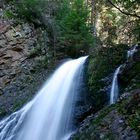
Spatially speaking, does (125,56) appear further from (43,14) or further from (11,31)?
(43,14)

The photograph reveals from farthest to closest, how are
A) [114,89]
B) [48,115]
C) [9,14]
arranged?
[9,14] < [48,115] < [114,89]

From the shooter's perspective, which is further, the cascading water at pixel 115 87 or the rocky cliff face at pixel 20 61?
the rocky cliff face at pixel 20 61

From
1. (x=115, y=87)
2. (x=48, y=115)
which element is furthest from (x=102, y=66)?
(x=48, y=115)

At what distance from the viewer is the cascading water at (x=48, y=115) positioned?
38.8ft

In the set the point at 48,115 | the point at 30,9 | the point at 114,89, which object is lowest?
the point at 48,115

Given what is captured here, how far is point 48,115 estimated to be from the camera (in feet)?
42.5

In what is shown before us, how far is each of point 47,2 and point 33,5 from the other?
1951 millimetres

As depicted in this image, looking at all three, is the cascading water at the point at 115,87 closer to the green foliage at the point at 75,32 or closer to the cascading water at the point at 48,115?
the cascading water at the point at 48,115

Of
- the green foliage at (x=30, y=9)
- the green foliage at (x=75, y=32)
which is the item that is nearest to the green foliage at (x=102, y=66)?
the green foliage at (x=75, y=32)

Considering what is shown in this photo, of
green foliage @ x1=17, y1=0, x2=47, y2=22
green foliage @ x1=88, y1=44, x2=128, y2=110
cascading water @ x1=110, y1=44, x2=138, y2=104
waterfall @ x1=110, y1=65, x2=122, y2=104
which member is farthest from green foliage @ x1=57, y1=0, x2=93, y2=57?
waterfall @ x1=110, y1=65, x2=122, y2=104

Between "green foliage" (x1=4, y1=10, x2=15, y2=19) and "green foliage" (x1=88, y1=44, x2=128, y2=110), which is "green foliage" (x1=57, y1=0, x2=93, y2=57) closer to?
"green foliage" (x1=4, y1=10, x2=15, y2=19)

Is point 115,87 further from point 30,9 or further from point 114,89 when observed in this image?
point 30,9

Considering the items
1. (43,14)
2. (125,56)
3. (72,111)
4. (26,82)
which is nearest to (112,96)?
(72,111)

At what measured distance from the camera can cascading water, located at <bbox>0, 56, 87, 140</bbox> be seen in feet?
38.8
